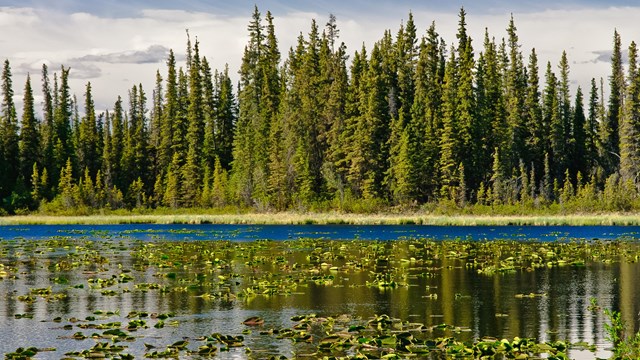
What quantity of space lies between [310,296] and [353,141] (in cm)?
6755

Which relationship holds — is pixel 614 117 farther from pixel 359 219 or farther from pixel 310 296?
pixel 310 296

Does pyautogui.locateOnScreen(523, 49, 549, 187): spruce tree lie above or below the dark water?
above

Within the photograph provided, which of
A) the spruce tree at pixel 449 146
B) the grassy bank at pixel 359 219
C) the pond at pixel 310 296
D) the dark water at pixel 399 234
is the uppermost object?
the spruce tree at pixel 449 146

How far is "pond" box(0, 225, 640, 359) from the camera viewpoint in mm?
21562

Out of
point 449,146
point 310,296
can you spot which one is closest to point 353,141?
point 449,146

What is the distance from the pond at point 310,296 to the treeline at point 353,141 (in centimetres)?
3908

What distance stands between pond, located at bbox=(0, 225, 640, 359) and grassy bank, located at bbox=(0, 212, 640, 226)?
71.4 feet

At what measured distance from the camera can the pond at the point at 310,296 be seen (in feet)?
70.7

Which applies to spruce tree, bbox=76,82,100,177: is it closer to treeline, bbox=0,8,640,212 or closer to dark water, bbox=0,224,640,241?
treeline, bbox=0,8,640,212

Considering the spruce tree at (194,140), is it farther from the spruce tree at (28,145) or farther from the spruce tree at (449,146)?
the spruce tree at (449,146)

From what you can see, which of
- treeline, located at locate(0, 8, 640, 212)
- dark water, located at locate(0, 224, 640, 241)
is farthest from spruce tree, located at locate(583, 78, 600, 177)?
dark water, located at locate(0, 224, 640, 241)

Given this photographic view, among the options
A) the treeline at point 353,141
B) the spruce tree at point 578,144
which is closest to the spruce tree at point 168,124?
the treeline at point 353,141

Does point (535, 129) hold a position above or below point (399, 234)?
above

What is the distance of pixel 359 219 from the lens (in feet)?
266
